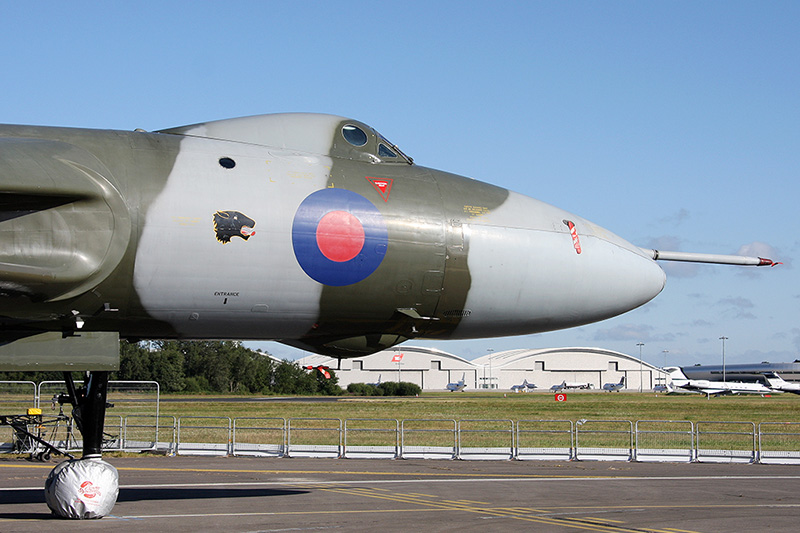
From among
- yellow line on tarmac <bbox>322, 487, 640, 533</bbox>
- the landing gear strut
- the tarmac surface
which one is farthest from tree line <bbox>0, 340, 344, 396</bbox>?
the landing gear strut

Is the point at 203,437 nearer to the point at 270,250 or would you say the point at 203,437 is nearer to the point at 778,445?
the point at 778,445

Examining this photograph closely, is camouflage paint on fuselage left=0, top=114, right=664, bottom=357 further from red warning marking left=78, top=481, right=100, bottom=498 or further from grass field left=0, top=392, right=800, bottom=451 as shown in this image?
grass field left=0, top=392, right=800, bottom=451

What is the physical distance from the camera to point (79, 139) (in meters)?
9.48

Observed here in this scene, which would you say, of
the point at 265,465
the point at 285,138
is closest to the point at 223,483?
the point at 265,465

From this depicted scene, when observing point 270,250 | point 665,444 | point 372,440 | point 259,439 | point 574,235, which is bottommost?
point 372,440

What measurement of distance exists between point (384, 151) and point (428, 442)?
24.0 meters

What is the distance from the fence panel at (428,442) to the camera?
25922 mm

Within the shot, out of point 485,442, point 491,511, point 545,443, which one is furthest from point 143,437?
point 491,511

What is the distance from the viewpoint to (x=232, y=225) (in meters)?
9.33

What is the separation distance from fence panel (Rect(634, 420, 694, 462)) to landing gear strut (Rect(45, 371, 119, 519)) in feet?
48.6

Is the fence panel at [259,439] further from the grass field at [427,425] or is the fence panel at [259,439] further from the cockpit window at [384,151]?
the cockpit window at [384,151]

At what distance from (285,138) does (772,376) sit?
111577mm

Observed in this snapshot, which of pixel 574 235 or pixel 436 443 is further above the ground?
pixel 574 235

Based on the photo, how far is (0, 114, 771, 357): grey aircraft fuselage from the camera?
28.7ft
